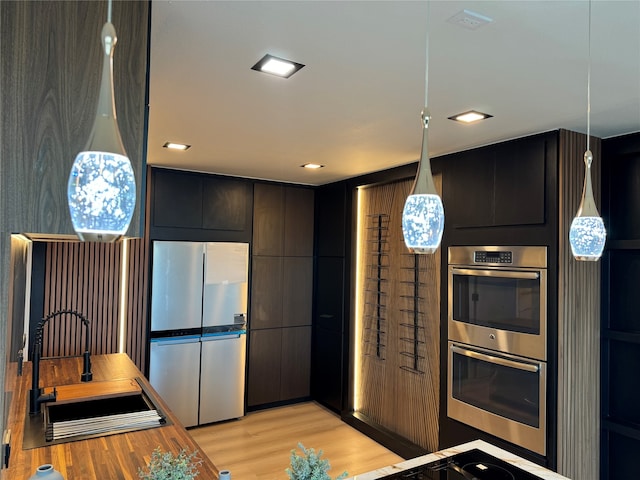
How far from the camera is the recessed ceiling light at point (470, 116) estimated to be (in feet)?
8.13

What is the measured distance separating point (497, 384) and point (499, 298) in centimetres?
58

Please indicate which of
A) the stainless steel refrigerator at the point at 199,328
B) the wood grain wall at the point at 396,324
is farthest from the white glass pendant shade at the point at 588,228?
the stainless steel refrigerator at the point at 199,328

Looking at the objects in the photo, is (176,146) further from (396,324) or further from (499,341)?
(499,341)

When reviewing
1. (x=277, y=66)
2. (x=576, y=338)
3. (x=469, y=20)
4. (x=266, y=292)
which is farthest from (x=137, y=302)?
(x=469, y=20)

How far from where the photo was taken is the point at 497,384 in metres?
3.02

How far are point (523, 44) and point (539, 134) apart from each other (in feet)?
4.39

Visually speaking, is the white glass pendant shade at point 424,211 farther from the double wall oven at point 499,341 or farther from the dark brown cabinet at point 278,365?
the dark brown cabinet at point 278,365

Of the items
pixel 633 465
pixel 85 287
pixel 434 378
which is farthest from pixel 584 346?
pixel 85 287

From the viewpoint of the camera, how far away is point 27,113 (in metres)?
1.17

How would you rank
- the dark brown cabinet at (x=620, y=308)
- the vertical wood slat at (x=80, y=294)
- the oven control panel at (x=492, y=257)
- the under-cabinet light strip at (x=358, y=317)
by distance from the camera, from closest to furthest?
1. the dark brown cabinet at (x=620, y=308)
2. the oven control panel at (x=492, y=257)
3. the vertical wood slat at (x=80, y=294)
4. the under-cabinet light strip at (x=358, y=317)

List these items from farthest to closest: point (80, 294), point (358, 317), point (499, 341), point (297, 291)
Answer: point (297, 291) → point (358, 317) → point (80, 294) → point (499, 341)

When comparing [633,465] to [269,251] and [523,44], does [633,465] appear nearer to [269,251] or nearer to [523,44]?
[523,44]

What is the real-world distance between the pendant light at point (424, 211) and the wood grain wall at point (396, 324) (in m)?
2.47

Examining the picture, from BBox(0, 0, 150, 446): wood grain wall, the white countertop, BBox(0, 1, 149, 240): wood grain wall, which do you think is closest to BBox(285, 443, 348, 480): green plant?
the white countertop
